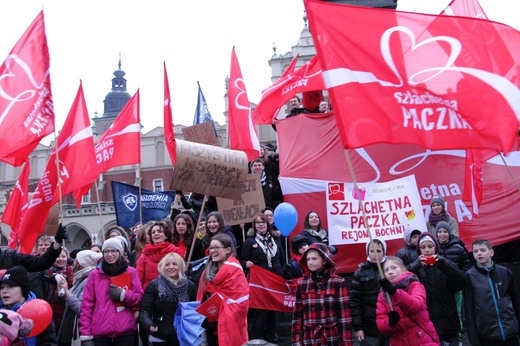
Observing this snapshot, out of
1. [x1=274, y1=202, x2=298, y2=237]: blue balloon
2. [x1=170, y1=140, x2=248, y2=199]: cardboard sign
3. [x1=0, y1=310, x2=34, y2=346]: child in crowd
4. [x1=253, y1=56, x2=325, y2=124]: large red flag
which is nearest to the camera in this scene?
[x1=0, y1=310, x2=34, y2=346]: child in crowd

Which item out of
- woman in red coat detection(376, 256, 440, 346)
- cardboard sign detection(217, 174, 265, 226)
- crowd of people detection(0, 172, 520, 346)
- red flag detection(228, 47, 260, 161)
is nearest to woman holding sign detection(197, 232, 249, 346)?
crowd of people detection(0, 172, 520, 346)

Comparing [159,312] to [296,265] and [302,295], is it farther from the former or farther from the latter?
[296,265]

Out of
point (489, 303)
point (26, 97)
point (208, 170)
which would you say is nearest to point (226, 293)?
point (208, 170)

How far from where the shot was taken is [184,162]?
6.46m

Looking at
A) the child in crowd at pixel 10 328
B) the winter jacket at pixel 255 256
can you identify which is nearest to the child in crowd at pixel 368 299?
the winter jacket at pixel 255 256

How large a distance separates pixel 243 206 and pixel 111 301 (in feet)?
9.81

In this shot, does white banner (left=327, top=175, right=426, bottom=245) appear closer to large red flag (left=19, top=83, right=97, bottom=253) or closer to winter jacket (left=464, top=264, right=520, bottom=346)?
winter jacket (left=464, top=264, right=520, bottom=346)

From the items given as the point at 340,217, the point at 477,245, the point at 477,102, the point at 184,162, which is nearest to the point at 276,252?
the point at 340,217

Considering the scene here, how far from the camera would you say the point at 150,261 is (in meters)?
6.60

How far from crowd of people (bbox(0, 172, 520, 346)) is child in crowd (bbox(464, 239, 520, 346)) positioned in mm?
10

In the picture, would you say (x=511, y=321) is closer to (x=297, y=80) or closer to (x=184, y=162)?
(x=184, y=162)

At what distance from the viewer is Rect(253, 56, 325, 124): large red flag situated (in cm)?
1095

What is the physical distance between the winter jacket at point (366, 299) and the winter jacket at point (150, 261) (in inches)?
85.3

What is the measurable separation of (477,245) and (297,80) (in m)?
5.85
